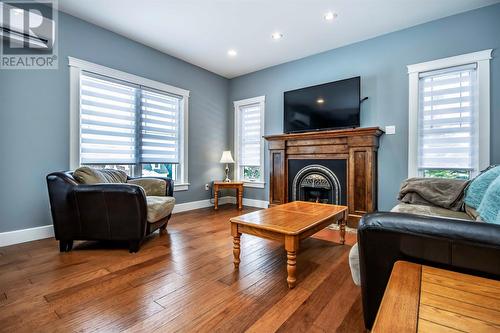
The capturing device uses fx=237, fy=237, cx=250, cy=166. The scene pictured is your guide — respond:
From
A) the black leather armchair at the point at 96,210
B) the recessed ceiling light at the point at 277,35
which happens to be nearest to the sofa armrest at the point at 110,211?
the black leather armchair at the point at 96,210

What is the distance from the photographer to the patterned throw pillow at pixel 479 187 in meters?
1.91

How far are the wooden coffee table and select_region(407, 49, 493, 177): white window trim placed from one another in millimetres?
1488

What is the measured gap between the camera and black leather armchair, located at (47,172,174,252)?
2311mm

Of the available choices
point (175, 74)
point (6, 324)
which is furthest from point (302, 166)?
point (6, 324)

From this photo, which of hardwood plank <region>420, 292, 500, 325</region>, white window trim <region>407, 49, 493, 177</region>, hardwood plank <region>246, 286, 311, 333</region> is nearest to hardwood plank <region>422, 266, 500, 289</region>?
hardwood plank <region>420, 292, 500, 325</region>

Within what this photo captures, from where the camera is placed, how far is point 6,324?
1332 mm

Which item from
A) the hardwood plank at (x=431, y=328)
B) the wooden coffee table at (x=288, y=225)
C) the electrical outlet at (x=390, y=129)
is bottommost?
the wooden coffee table at (x=288, y=225)

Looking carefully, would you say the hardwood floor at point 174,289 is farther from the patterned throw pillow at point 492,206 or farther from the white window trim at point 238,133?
the white window trim at point 238,133

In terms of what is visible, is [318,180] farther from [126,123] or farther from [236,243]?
[126,123]

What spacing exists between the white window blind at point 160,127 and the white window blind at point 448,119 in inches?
149

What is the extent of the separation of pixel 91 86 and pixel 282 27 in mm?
2716

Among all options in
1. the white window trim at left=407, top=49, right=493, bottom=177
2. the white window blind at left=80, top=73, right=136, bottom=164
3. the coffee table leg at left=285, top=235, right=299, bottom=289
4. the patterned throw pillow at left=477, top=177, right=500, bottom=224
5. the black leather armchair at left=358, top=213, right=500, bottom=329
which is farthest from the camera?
the white window blind at left=80, top=73, right=136, bottom=164

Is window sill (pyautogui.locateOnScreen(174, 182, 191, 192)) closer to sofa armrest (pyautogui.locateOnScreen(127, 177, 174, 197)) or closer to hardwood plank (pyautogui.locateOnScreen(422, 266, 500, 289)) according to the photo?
sofa armrest (pyautogui.locateOnScreen(127, 177, 174, 197))

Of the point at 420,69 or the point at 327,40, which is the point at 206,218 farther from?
the point at 420,69
